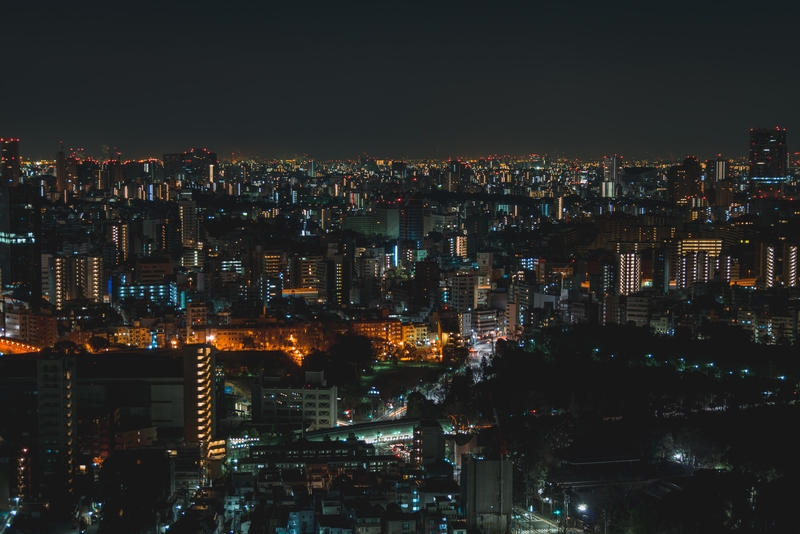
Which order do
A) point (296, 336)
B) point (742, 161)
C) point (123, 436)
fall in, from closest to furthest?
1. point (123, 436)
2. point (296, 336)
3. point (742, 161)

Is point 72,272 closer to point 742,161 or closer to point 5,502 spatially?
point 5,502

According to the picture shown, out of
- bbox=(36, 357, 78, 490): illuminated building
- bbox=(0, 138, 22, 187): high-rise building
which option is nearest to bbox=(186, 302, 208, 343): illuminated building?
bbox=(36, 357, 78, 490): illuminated building

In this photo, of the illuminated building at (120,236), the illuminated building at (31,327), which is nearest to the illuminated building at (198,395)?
the illuminated building at (31,327)

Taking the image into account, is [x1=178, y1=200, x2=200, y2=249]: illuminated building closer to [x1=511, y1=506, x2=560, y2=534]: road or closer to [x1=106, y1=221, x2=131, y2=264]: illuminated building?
[x1=106, y1=221, x2=131, y2=264]: illuminated building

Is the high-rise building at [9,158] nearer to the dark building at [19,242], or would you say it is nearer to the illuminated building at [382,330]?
the dark building at [19,242]

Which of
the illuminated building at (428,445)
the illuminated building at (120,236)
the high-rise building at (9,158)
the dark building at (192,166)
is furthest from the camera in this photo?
the dark building at (192,166)

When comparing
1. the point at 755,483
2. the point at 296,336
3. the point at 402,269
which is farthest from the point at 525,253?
the point at 755,483

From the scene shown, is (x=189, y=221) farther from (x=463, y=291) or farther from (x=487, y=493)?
(x=487, y=493)
